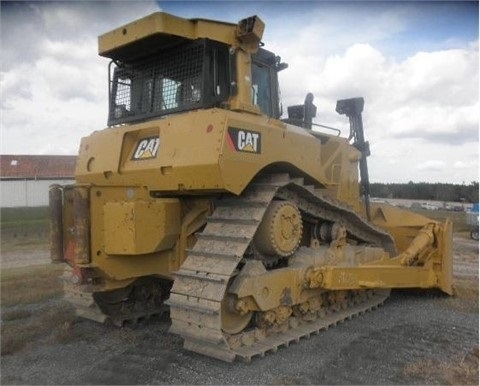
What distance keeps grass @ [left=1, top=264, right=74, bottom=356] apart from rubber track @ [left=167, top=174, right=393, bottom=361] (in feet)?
6.25

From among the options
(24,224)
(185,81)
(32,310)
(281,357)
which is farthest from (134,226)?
(24,224)

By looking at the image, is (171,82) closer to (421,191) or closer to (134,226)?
(134,226)

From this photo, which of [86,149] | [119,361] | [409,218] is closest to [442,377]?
[119,361]

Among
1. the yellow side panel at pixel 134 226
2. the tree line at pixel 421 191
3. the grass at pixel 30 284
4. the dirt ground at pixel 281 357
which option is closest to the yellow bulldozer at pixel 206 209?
the yellow side panel at pixel 134 226

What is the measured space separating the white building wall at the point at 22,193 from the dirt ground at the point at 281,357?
83.8ft

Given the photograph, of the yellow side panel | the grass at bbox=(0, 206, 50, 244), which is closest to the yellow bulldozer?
the yellow side panel

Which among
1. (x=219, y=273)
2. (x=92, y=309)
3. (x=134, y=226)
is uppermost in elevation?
(x=134, y=226)

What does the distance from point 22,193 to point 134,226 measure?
28579 millimetres

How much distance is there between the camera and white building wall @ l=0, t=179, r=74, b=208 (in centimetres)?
2930

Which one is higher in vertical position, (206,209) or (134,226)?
(206,209)

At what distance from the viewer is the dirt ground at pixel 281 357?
434cm

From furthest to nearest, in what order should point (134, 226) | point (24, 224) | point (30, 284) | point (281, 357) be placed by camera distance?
point (24, 224) < point (30, 284) < point (281, 357) < point (134, 226)

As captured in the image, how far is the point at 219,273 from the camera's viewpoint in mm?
4324

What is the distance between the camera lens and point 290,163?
5.33 meters
